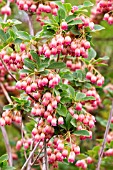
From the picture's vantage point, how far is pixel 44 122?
1929 mm

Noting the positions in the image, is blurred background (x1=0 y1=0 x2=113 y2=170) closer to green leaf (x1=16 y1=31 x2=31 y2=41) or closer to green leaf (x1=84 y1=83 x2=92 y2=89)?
green leaf (x1=84 y1=83 x2=92 y2=89)

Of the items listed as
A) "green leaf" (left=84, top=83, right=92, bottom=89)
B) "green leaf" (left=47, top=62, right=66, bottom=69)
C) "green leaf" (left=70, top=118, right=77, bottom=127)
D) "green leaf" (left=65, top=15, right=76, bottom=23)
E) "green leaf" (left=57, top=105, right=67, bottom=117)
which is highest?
"green leaf" (left=65, top=15, right=76, bottom=23)

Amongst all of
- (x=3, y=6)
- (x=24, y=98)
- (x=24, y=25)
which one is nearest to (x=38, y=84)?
(x=24, y=98)

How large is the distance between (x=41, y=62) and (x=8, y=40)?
16 centimetres

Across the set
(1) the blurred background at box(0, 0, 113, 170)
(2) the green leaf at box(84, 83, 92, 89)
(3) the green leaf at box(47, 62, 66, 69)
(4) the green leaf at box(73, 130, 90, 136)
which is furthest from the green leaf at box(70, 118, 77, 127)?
(1) the blurred background at box(0, 0, 113, 170)

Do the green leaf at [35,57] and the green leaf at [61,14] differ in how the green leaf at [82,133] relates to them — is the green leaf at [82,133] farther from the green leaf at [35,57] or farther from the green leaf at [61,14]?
the green leaf at [61,14]

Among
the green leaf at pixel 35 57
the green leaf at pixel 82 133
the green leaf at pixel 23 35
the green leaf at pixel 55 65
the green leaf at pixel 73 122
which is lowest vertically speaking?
the green leaf at pixel 82 133

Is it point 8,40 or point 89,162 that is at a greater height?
point 8,40

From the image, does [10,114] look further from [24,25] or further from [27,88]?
[24,25]

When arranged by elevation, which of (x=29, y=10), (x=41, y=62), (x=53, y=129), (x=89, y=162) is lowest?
(x=89, y=162)

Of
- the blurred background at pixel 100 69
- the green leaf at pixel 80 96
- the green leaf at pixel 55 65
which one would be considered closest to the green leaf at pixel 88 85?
the green leaf at pixel 80 96

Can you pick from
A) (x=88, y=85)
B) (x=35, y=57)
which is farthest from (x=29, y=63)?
(x=88, y=85)

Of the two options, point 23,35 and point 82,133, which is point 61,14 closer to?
point 23,35

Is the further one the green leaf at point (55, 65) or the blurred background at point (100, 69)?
the blurred background at point (100, 69)
